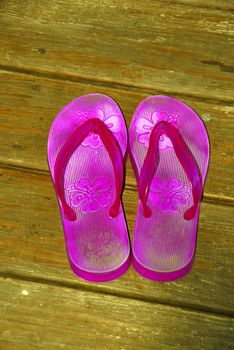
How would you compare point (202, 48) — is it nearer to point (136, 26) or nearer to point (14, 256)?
point (136, 26)

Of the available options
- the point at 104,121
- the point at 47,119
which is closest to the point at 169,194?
the point at 104,121

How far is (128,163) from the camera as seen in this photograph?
110 cm

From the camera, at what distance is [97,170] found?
1.06 meters

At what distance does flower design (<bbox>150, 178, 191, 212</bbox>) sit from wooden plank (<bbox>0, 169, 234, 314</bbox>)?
5 cm

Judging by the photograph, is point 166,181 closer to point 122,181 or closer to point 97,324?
point 122,181

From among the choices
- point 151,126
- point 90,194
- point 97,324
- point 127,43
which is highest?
point 127,43

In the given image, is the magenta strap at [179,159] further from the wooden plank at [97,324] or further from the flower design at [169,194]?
the wooden plank at [97,324]

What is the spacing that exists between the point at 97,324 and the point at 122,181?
30cm

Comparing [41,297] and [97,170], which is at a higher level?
[97,170]

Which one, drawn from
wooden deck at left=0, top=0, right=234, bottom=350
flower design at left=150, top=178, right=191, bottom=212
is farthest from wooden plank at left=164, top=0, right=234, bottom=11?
flower design at left=150, top=178, right=191, bottom=212

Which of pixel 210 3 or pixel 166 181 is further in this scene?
pixel 210 3

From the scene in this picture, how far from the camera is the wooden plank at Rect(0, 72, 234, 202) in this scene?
3.54 feet

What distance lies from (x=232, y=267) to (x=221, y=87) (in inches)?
17.6

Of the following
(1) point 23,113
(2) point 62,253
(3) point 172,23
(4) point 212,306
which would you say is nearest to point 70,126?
(1) point 23,113
